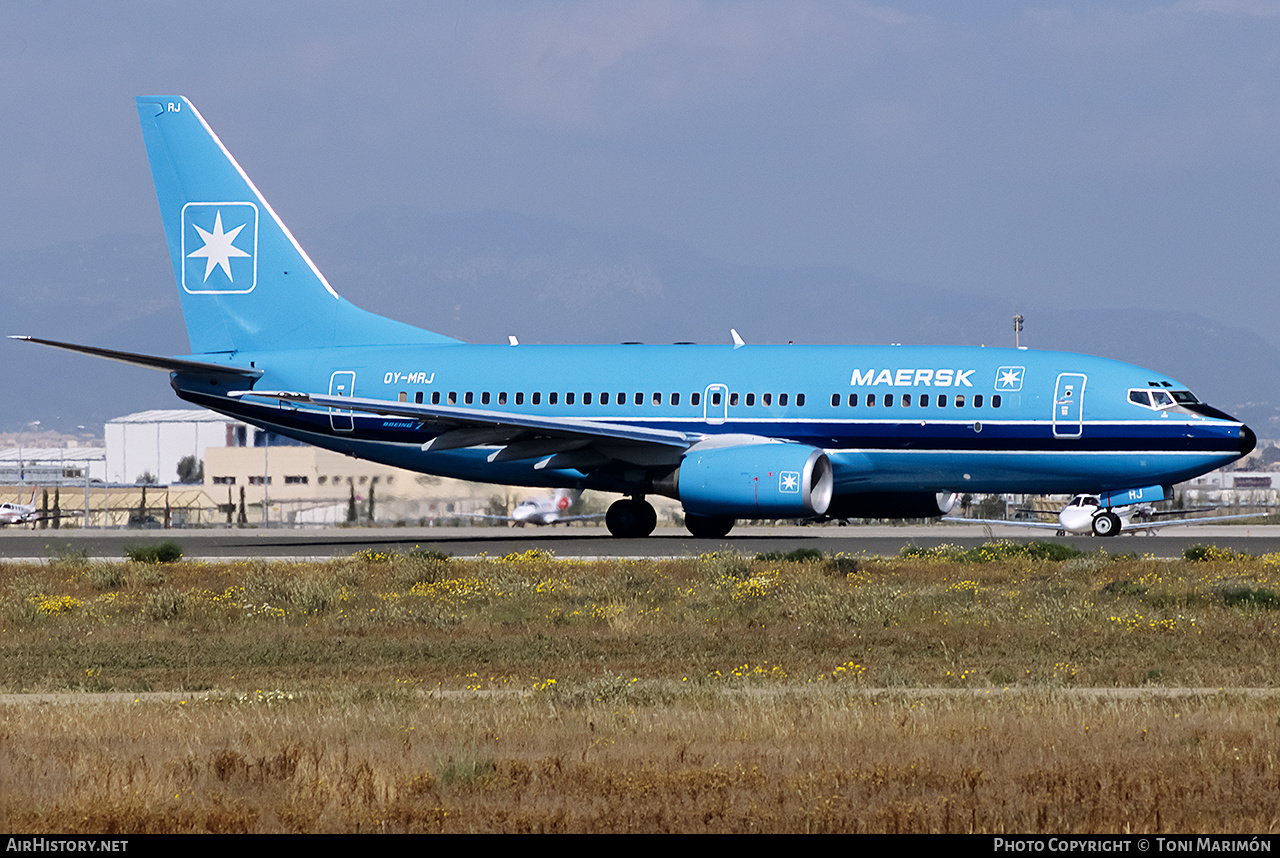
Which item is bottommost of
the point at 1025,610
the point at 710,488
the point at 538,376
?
the point at 1025,610

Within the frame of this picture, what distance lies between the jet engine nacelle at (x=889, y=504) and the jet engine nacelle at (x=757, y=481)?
218 centimetres

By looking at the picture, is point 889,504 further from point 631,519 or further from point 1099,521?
point 631,519

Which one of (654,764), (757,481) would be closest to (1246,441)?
(757,481)

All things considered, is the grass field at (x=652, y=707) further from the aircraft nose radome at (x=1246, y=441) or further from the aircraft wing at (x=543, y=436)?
the aircraft wing at (x=543, y=436)

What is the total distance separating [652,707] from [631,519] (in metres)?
24.8

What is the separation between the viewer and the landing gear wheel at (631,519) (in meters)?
37.2

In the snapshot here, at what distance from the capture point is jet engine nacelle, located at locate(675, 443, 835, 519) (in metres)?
32.1

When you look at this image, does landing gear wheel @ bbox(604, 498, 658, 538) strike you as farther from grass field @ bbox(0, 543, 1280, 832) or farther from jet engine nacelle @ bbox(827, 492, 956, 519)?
grass field @ bbox(0, 543, 1280, 832)

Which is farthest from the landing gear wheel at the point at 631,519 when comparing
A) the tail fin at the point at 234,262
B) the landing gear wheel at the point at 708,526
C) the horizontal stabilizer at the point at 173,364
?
the horizontal stabilizer at the point at 173,364
